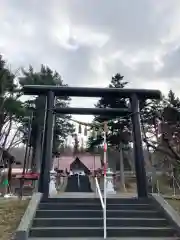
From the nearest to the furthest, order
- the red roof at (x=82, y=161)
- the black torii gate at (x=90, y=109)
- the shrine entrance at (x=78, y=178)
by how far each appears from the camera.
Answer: the black torii gate at (x=90, y=109) < the shrine entrance at (x=78, y=178) < the red roof at (x=82, y=161)

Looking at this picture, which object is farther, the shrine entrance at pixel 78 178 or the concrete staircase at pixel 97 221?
the shrine entrance at pixel 78 178

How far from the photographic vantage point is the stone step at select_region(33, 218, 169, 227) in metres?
6.90

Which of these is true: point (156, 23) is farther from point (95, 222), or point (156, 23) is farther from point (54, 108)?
point (95, 222)

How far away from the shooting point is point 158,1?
9938 millimetres

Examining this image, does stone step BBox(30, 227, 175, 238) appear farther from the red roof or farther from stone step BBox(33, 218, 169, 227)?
the red roof

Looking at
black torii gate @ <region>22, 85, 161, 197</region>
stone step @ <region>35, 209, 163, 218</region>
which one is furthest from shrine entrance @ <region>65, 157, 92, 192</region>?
stone step @ <region>35, 209, 163, 218</region>

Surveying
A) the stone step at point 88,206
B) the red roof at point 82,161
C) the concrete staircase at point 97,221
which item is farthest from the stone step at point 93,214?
the red roof at point 82,161

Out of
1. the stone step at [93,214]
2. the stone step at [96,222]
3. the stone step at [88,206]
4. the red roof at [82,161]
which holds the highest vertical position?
the red roof at [82,161]

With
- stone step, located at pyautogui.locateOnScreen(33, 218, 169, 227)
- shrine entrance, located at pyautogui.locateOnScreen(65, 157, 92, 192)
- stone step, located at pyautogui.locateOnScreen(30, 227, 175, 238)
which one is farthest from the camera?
shrine entrance, located at pyautogui.locateOnScreen(65, 157, 92, 192)

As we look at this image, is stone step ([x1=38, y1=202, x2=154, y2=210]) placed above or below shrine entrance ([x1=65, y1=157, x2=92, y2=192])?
below

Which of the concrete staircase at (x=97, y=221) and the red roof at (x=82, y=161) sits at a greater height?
the red roof at (x=82, y=161)

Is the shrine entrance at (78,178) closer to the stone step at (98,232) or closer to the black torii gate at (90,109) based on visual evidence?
the black torii gate at (90,109)

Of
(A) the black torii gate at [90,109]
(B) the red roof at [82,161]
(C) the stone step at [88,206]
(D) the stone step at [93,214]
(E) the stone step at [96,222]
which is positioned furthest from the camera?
(B) the red roof at [82,161]

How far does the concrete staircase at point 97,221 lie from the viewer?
6.54 m
